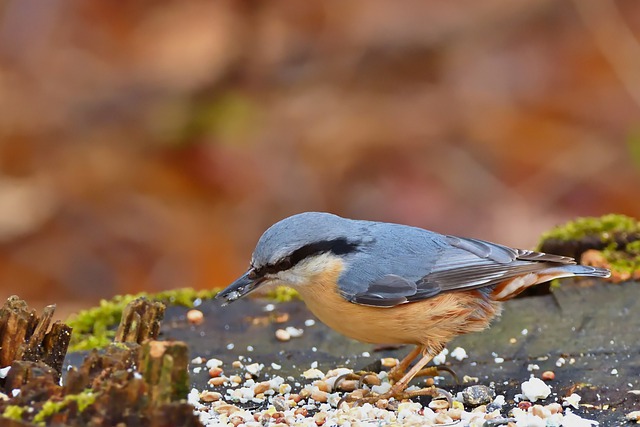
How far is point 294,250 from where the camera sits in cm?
362

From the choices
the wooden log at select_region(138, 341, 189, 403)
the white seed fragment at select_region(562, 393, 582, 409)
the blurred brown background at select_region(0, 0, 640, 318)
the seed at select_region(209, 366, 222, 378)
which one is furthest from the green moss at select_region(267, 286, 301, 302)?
the blurred brown background at select_region(0, 0, 640, 318)

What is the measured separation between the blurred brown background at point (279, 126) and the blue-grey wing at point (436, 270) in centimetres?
382

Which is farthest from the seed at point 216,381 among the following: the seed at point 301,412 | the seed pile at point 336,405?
the seed at point 301,412

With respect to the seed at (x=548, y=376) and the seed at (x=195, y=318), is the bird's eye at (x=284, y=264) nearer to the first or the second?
the seed at (x=195, y=318)

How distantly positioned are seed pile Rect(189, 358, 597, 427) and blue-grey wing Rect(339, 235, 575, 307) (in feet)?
1.33

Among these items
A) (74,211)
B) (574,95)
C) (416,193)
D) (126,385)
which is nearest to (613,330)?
(126,385)

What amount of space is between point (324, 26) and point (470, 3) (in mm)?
1526

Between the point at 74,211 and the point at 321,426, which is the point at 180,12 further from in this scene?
the point at 321,426

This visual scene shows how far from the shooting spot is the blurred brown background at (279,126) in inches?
303

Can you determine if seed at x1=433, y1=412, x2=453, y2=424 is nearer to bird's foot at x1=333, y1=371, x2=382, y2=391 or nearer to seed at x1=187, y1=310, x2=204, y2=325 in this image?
bird's foot at x1=333, y1=371, x2=382, y2=391

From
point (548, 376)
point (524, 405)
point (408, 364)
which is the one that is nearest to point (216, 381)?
point (408, 364)

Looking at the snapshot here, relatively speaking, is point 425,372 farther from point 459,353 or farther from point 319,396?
point 319,396

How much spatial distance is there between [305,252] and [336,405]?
24.0 inches

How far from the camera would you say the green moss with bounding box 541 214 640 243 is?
4789 millimetres
